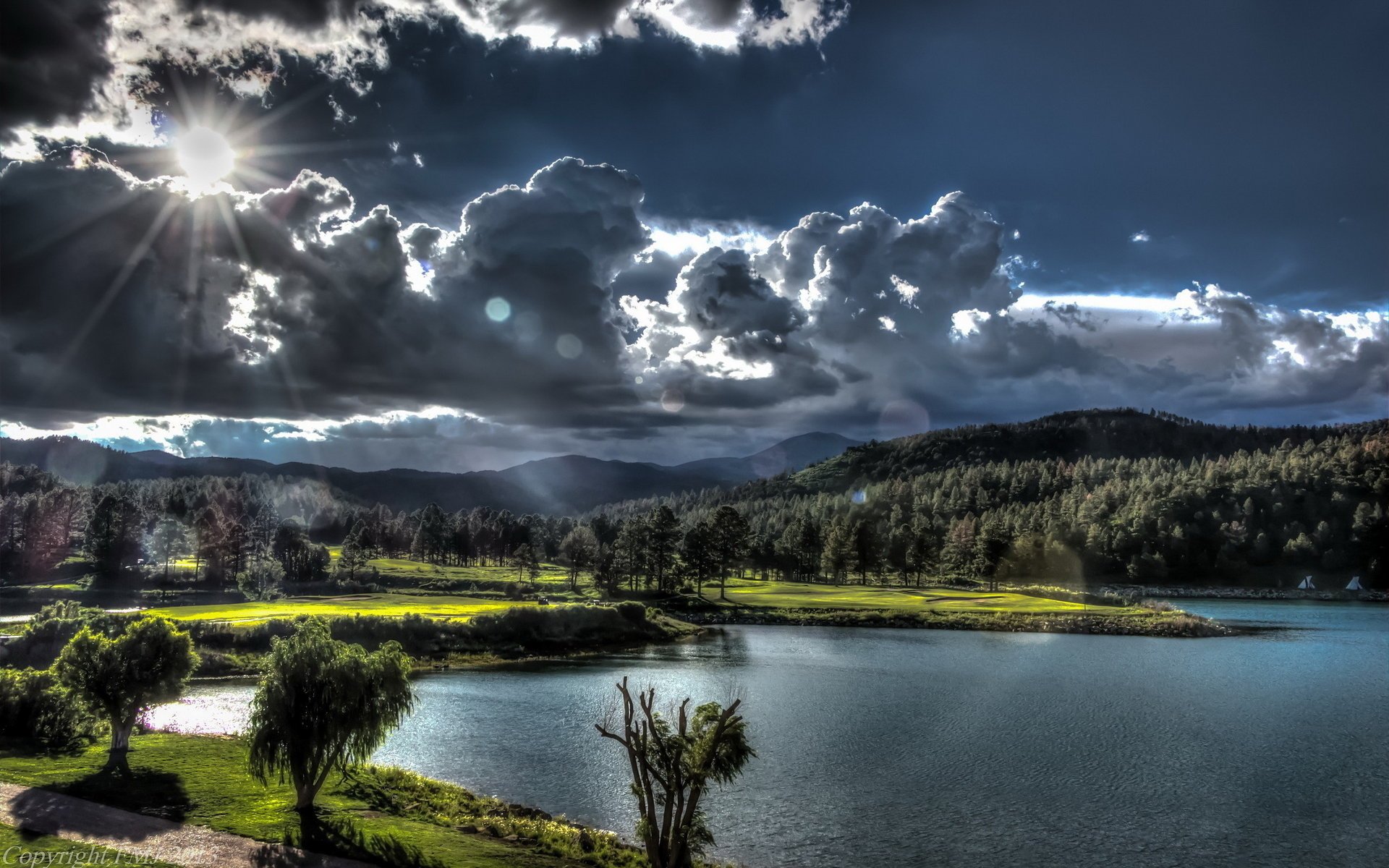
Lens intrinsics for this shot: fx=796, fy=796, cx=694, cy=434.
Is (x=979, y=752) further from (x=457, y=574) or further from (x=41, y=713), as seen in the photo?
(x=457, y=574)

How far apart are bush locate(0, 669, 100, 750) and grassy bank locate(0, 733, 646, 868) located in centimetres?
268

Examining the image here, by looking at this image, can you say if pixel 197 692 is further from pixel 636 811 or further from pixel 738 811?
pixel 738 811

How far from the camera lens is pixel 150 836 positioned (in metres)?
26.2

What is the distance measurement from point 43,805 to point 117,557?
144 meters

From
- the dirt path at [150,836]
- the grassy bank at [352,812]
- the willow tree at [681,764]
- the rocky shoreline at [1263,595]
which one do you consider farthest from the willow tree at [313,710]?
the rocky shoreline at [1263,595]

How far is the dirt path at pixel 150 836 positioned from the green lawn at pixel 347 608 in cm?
5344

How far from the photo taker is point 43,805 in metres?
28.4

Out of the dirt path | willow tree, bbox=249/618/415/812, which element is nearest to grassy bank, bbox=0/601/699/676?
the dirt path

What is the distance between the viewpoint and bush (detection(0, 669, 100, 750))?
1553 inches

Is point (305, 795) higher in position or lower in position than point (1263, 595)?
higher

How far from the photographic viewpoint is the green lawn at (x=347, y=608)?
3378 inches

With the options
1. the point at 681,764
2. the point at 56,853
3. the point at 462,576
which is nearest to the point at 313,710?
the point at 56,853

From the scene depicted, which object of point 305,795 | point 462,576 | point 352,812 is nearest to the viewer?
point 305,795

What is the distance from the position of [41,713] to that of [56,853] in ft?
70.7
